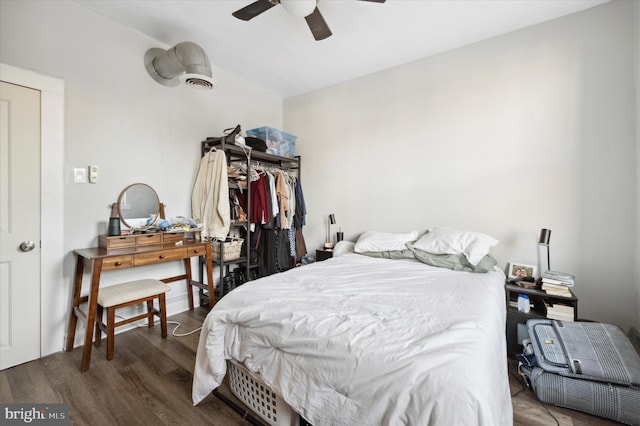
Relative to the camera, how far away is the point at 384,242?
278 cm

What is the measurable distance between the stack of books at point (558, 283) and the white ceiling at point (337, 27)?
2176mm

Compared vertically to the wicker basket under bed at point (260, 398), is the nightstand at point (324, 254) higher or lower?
higher

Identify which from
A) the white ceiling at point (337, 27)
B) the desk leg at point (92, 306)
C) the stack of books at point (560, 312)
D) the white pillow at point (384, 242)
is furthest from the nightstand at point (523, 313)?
the desk leg at point (92, 306)

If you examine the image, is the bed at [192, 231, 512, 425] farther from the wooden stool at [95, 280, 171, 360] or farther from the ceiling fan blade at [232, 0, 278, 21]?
the ceiling fan blade at [232, 0, 278, 21]

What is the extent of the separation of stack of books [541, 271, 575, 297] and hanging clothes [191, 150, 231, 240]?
9.50ft

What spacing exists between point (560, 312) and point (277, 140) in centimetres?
334

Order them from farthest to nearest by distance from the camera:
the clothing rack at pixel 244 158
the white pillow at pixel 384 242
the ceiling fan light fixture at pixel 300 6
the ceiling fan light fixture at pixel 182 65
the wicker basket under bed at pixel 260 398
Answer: the clothing rack at pixel 244 158 → the white pillow at pixel 384 242 → the ceiling fan light fixture at pixel 182 65 → the ceiling fan light fixture at pixel 300 6 → the wicker basket under bed at pixel 260 398

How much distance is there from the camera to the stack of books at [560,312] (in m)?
2.02

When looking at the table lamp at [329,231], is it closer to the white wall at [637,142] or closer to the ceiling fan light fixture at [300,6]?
the ceiling fan light fixture at [300,6]

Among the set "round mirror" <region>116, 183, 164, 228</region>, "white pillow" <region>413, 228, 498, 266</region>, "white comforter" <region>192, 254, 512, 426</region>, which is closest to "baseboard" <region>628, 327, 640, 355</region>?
"white pillow" <region>413, 228, 498, 266</region>

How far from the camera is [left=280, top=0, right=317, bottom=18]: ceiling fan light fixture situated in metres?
1.79

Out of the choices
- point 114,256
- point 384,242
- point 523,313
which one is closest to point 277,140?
point 384,242

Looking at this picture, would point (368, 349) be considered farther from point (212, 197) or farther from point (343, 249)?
point (212, 197)

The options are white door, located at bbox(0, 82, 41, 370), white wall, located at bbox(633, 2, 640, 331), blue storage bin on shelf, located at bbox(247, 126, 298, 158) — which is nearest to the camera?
white door, located at bbox(0, 82, 41, 370)
